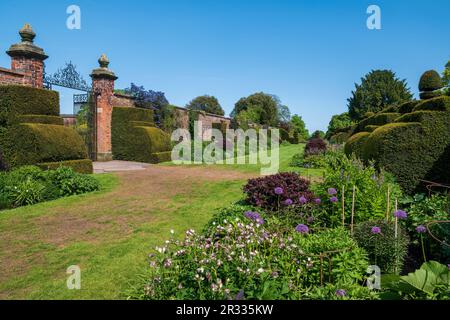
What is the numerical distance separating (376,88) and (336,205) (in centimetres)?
4547

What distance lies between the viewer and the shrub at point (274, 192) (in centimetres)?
575

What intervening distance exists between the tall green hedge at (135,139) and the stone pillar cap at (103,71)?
6.16 ft

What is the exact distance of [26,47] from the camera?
39.7 feet

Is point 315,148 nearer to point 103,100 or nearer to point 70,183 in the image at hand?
point 103,100

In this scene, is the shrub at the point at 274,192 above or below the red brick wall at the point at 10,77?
below

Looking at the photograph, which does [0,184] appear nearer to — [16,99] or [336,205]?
[16,99]

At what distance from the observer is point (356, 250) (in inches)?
140

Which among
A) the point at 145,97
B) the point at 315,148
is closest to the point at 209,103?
the point at 145,97

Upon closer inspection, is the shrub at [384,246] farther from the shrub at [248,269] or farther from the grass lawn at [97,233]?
the grass lawn at [97,233]

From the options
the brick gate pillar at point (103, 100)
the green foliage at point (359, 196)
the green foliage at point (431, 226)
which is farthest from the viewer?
the brick gate pillar at point (103, 100)

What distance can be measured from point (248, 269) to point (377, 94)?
46741 mm

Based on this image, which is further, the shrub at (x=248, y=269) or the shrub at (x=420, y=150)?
the shrub at (x=420, y=150)

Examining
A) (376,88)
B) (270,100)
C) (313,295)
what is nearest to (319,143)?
(313,295)

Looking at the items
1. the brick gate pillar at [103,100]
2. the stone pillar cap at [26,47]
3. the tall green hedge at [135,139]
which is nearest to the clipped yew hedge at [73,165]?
the stone pillar cap at [26,47]
